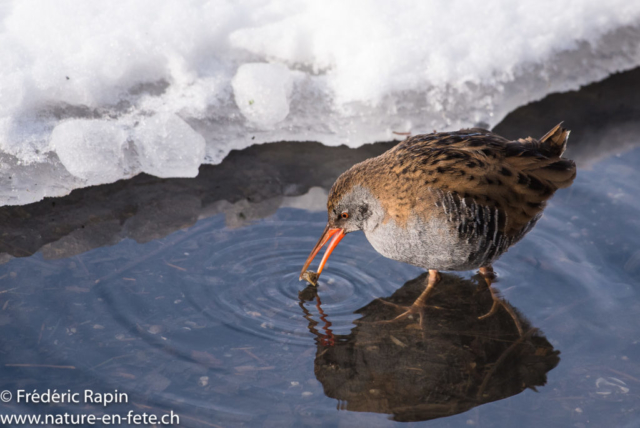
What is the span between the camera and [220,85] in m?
5.25

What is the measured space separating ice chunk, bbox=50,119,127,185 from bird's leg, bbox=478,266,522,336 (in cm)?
257

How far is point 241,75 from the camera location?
17.2ft

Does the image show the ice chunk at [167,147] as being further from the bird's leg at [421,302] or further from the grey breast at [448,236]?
the bird's leg at [421,302]

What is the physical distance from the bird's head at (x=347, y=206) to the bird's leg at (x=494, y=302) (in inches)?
33.6

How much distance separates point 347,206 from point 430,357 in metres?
0.94

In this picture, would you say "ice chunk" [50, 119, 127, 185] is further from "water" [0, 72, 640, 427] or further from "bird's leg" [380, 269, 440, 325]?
"bird's leg" [380, 269, 440, 325]

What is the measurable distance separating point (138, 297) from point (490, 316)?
198 centimetres

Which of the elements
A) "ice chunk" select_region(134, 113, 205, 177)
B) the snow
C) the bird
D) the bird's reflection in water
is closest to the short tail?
the bird

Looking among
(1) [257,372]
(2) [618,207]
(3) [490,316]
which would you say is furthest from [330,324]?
(2) [618,207]

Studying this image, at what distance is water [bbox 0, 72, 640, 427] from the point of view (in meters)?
3.13

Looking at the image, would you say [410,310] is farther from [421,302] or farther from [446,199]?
[446,199]

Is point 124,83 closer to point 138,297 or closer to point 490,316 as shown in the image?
point 138,297

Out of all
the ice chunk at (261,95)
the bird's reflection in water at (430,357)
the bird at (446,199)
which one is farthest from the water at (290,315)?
the ice chunk at (261,95)

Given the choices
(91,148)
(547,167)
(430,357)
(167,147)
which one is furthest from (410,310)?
(91,148)
